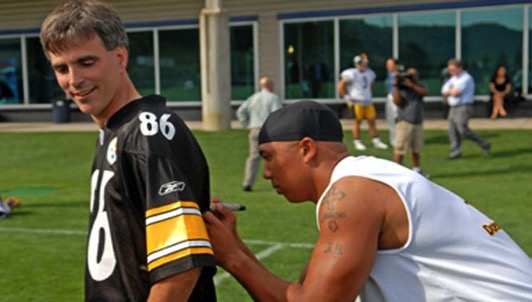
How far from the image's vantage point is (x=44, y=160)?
1717 centimetres

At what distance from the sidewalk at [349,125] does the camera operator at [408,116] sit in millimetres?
6143

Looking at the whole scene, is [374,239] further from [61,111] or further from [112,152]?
[61,111]

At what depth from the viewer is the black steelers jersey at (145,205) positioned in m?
2.17

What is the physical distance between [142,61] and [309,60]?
6.30 metres

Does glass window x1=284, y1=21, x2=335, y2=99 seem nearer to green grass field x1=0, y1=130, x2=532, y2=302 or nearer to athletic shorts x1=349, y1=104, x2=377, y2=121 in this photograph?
green grass field x1=0, y1=130, x2=532, y2=302

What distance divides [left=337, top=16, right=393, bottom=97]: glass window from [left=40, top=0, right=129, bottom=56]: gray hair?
21.0 m

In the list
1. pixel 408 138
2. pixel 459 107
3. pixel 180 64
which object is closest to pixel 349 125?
pixel 459 107

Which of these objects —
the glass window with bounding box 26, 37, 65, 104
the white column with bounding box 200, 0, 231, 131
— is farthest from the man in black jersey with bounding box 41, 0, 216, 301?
the glass window with bounding box 26, 37, 65, 104

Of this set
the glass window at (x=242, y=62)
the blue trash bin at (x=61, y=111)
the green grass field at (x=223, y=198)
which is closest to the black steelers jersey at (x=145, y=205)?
the green grass field at (x=223, y=198)

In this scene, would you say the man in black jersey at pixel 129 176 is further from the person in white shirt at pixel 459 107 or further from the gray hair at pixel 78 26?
the person in white shirt at pixel 459 107

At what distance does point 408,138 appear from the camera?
12.9 m

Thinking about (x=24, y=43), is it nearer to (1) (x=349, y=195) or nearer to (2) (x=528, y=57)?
(2) (x=528, y=57)

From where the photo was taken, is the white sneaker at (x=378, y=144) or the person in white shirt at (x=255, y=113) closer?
the person in white shirt at (x=255, y=113)

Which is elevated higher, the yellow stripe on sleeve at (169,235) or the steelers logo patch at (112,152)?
the steelers logo patch at (112,152)
